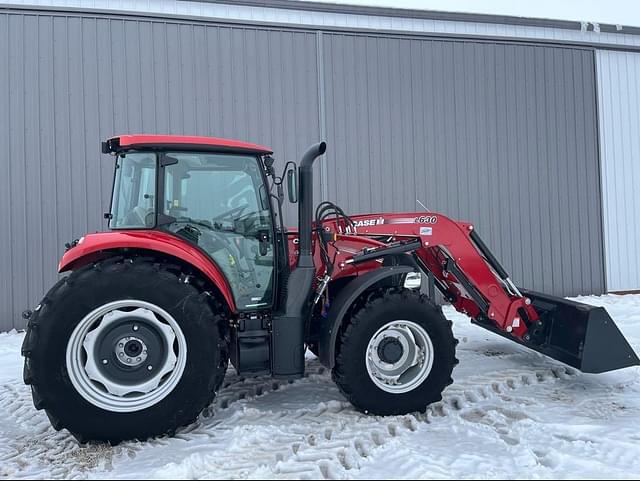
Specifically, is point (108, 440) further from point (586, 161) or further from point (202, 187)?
point (586, 161)

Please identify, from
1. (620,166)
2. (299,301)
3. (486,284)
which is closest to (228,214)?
(299,301)

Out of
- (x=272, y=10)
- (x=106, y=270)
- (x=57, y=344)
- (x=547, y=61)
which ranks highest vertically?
(x=272, y=10)

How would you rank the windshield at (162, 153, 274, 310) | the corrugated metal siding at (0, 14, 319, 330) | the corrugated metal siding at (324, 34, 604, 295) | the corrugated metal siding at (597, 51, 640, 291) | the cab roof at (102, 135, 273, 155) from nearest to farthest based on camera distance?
1. the cab roof at (102, 135, 273, 155)
2. the windshield at (162, 153, 274, 310)
3. the corrugated metal siding at (0, 14, 319, 330)
4. the corrugated metal siding at (324, 34, 604, 295)
5. the corrugated metal siding at (597, 51, 640, 291)

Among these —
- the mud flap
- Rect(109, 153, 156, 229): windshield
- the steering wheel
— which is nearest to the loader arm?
the mud flap

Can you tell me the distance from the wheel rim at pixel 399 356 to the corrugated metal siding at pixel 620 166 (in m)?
7.00

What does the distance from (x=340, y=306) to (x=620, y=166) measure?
8077 mm

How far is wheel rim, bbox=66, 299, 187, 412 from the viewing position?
3.20 metres

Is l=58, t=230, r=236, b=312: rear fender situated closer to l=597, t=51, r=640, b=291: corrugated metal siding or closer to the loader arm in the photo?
the loader arm

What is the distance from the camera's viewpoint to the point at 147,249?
136 inches

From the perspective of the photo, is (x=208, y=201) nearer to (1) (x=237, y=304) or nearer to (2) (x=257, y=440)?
(1) (x=237, y=304)

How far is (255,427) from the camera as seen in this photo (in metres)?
3.47

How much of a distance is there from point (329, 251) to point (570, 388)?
2.45 metres


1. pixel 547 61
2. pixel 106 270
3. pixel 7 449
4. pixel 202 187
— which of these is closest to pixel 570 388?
pixel 202 187

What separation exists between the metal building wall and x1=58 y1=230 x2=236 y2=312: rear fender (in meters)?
4.30
